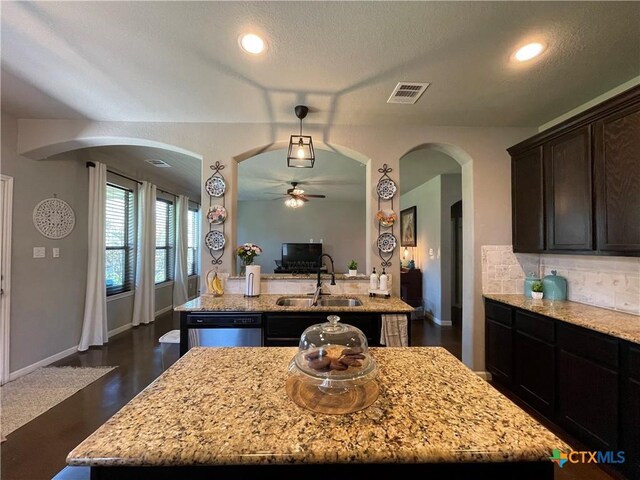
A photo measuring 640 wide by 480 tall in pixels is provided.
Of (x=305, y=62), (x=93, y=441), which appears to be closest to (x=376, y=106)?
(x=305, y=62)

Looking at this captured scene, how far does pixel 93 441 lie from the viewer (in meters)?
0.71

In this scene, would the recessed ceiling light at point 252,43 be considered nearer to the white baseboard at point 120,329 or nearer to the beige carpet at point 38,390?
the beige carpet at point 38,390

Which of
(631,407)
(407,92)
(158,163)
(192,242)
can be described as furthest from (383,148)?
(192,242)

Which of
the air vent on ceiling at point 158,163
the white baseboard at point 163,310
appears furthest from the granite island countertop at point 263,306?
the white baseboard at point 163,310

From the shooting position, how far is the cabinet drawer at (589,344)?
1.67 meters

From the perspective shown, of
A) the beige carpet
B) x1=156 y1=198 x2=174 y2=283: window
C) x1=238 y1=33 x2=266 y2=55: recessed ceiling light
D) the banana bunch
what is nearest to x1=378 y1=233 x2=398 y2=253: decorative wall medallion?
the banana bunch

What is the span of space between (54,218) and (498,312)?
5008 mm

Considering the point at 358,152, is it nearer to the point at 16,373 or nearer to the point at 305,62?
the point at 305,62

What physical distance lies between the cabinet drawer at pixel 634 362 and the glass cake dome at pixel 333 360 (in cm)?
167

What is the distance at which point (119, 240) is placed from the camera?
4426 mm

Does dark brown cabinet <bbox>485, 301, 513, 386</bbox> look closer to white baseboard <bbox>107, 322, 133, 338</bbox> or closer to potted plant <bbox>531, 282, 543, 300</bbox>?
potted plant <bbox>531, 282, 543, 300</bbox>

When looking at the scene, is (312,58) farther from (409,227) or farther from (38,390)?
(409,227)

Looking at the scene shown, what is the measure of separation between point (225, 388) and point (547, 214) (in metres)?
2.91

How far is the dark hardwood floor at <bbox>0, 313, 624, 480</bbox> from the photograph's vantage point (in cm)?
173
